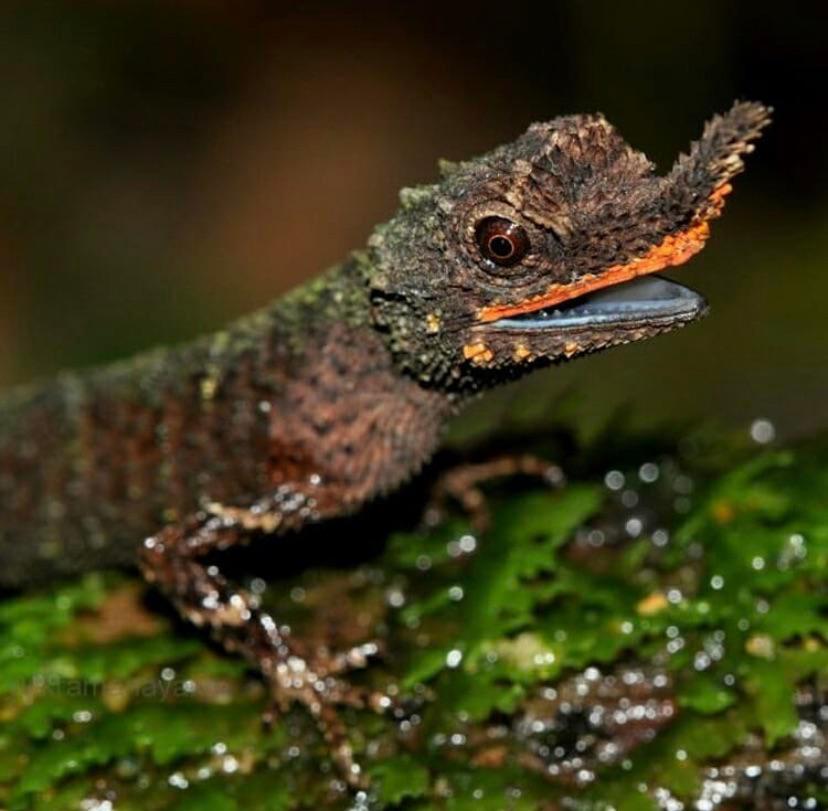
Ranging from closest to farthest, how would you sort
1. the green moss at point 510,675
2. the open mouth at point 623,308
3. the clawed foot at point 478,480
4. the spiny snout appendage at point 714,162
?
the spiny snout appendage at point 714,162 < the open mouth at point 623,308 < the green moss at point 510,675 < the clawed foot at point 478,480

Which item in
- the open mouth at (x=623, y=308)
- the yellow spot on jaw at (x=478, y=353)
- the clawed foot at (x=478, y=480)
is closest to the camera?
the open mouth at (x=623, y=308)

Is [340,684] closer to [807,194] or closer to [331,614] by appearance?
[331,614]

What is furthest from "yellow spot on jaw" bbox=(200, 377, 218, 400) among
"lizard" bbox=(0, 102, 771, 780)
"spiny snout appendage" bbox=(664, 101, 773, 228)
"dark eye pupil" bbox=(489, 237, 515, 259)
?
"spiny snout appendage" bbox=(664, 101, 773, 228)

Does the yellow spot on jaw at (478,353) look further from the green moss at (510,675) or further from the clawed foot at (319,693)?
the clawed foot at (319,693)

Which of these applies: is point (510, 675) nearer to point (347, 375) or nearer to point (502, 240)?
point (347, 375)

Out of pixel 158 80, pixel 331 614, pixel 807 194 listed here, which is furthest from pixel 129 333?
pixel 331 614

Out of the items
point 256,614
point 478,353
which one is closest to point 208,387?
point 256,614

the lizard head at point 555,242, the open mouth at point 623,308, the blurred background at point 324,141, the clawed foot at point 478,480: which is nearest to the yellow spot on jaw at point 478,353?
the lizard head at point 555,242
